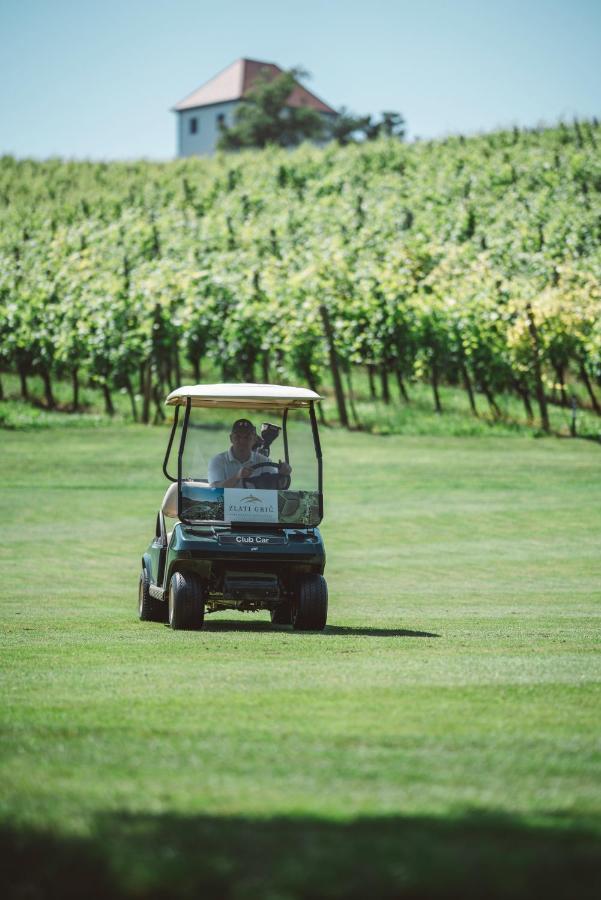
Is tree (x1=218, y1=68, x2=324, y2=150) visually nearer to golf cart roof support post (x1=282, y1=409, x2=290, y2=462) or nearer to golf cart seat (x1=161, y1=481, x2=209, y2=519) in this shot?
golf cart roof support post (x1=282, y1=409, x2=290, y2=462)

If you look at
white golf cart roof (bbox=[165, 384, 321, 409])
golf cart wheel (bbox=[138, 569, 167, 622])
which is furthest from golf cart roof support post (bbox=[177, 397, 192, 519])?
golf cart wheel (bbox=[138, 569, 167, 622])

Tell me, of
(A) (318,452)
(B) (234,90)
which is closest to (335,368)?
(A) (318,452)

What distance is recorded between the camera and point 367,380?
48.8m

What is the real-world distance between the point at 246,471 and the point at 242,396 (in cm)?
73

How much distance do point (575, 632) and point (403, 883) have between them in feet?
26.1

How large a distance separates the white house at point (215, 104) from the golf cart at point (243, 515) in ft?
369

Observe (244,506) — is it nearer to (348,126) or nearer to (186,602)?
(186,602)

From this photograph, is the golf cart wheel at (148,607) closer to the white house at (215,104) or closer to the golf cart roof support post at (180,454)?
the golf cart roof support post at (180,454)

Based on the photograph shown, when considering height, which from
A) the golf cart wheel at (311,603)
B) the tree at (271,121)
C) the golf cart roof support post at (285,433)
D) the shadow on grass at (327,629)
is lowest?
the shadow on grass at (327,629)

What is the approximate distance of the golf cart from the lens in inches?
453

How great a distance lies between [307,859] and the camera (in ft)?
12.9

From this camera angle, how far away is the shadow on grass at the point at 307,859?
3.73 meters

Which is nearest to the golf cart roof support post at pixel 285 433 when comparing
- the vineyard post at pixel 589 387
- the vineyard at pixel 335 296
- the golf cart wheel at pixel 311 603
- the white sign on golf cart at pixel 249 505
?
the white sign on golf cart at pixel 249 505

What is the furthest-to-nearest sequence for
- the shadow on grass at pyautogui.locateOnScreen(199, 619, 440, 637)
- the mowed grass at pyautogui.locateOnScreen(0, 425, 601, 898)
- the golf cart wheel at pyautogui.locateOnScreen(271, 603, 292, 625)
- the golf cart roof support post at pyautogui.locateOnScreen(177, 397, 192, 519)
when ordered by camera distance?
the golf cart wheel at pyautogui.locateOnScreen(271, 603, 292, 625), the golf cart roof support post at pyautogui.locateOnScreen(177, 397, 192, 519), the shadow on grass at pyautogui.locateOnScreen(199, 619, 440, 637), the mowed grass at pyautogui.locateOnScreen(0, 425, 601, 898)
